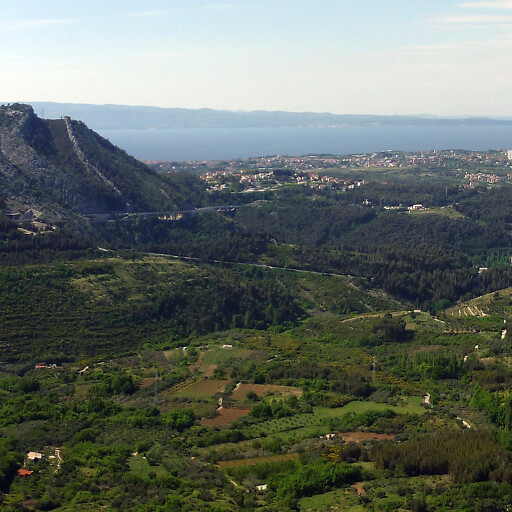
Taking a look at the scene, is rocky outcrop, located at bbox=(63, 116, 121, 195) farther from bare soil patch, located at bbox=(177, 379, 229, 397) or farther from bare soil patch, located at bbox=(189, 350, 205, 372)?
bare soil patch, located at bbox=(177, 379, 229, 397)

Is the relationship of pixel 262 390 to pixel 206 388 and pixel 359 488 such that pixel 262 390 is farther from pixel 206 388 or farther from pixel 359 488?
pixel 359 488

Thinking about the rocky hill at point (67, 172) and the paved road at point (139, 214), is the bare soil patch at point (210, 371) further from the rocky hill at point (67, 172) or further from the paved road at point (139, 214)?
the paved road at point (139, 214)

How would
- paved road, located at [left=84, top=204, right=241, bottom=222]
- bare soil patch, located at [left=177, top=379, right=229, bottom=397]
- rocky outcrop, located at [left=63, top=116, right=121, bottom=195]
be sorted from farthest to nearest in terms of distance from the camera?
1. rocky outcrop, located at [left=63, top=116, right=121, bottom=195]
2. paved road, located at [left=84, top=204, right=241, bottom=222]
3. bare soil patch, located at [left=177, top=379, right=229, bottom=397]

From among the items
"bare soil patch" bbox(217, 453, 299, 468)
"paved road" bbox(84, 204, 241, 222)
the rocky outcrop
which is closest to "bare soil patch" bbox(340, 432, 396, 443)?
"bare soil patch" bbox(217, 453, 299, 468)

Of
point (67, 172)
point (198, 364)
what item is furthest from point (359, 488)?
point (67, 172)

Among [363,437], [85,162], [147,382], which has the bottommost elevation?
[147,382]

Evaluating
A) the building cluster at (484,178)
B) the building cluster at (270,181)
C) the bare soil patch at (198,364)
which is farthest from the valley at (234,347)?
the building cluster at (484,178)

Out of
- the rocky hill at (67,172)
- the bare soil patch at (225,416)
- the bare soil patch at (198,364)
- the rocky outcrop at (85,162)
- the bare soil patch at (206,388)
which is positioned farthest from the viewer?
the rocky outcrop at (85,162)

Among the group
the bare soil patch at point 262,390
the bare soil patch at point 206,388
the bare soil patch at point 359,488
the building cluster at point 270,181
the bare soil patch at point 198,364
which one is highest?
the building cluster at point 270,181
